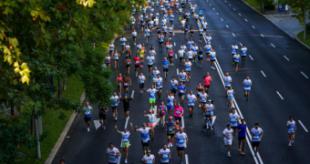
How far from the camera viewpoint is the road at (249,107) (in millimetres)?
25594

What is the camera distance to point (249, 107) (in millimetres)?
32250

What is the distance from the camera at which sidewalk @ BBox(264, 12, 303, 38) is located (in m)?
59.5

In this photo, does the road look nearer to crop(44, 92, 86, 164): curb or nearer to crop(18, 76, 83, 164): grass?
crop(44, 92, 86, 164): curb

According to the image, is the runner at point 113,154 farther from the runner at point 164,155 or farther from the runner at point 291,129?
the runner at point 291,129

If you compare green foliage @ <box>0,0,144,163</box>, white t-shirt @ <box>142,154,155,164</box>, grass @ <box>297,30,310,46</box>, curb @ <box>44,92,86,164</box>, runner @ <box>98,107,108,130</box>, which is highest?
green foliage @ <box>0,0,144,163</box>

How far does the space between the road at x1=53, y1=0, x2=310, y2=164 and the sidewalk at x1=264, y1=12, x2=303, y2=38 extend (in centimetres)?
330

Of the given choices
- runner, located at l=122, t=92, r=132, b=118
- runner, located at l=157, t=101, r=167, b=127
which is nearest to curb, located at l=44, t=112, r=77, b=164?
runner, located at l=122, t=92, r=132, b=118

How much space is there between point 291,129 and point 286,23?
40939 millimetres

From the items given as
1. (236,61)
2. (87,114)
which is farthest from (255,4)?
(87,114)

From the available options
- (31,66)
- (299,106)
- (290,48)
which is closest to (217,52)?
(290,48)

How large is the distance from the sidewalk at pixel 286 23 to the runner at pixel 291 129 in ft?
103

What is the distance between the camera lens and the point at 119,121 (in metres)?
30.3

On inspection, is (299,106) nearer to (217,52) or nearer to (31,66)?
(217,52)

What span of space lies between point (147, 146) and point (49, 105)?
605 centimetres
